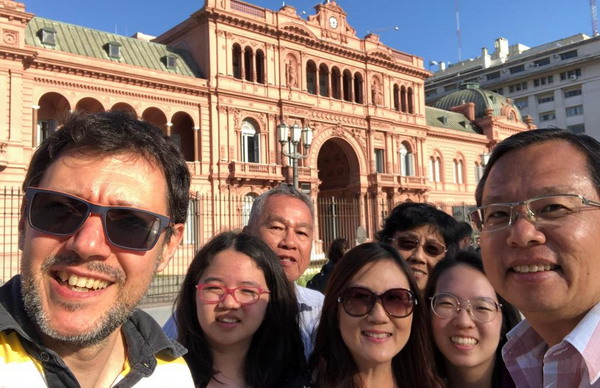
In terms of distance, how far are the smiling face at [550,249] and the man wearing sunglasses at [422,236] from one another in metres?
2.07

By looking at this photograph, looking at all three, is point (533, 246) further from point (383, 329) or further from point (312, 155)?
point (312, 155)

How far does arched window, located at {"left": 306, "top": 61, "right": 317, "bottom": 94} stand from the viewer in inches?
1068

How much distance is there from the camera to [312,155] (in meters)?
25.8

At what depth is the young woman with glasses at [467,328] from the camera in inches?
104

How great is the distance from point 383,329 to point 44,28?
907 inches

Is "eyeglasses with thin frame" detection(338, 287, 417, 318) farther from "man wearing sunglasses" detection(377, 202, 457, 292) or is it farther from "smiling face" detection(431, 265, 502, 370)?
"man wearing sunglasses" detection(377, 202, 457, 292)

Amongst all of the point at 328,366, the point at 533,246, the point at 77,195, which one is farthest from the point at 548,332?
the point at 77,195

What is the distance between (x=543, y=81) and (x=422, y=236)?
6902 cm

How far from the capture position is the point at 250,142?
24.8 metres

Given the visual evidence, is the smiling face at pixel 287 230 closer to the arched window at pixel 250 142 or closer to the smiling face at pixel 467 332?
the smiling face at pixel 467 332

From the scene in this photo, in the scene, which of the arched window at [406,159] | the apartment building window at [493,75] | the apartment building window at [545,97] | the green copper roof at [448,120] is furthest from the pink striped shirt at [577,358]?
→ the apartment building window at [493,75]

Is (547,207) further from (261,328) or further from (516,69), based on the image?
(516,69)

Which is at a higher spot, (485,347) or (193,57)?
(193,57)

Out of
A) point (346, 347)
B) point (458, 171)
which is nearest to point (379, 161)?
point (458, 171)
